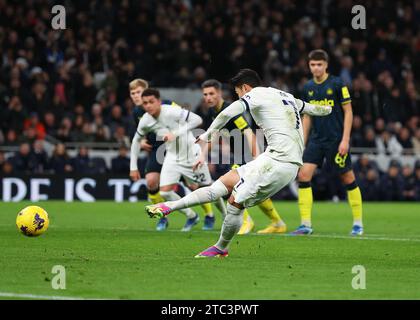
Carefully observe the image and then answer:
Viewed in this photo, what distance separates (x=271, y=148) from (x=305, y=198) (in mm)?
3722

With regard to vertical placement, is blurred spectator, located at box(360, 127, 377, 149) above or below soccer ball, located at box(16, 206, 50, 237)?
above

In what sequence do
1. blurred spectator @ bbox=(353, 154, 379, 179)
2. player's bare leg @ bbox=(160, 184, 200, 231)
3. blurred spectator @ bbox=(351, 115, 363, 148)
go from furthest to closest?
blurred spectator @ bbox=(351, 115, 363, 148) → blurred spectator @ bbox=(353, 154, 379, 179) → player's bare leg @ bbox=(160, 184, 200, 231)

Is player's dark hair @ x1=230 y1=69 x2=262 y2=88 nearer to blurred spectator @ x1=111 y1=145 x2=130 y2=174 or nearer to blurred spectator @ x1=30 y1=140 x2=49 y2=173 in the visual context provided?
blurred spectator @ x1=111 y1=145 x2=130 y2=174

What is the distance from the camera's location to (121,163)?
22109 mm

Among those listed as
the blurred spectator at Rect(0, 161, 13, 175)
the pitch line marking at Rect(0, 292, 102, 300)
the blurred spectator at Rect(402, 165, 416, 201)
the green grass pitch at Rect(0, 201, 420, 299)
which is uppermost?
the blurred spectator at Rect(0, 161, 13, 175)

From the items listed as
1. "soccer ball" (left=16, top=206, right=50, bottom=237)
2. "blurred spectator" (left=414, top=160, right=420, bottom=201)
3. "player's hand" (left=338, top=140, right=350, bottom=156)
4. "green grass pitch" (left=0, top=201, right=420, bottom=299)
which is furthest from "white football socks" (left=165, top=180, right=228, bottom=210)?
"blurred spectator" (left=414, top=160, right=420, bottom=201)

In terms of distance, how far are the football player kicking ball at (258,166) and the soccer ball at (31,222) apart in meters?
1.98

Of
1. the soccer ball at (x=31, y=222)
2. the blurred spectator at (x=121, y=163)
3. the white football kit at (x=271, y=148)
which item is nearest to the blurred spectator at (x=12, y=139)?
the blurred spectator at (x=121, y=163)

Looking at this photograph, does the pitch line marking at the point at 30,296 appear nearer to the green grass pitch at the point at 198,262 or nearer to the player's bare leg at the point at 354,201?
the green grass pitch at the point at 198,262

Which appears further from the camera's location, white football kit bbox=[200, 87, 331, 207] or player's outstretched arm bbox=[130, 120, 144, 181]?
player's outstretched arm bbox=[130, 120, 144, 181]

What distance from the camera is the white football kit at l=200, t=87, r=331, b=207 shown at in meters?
9.70

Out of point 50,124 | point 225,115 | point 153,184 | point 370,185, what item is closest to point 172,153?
point 153,184

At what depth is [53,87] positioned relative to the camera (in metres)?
23.7

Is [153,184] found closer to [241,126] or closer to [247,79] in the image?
[241,126]
